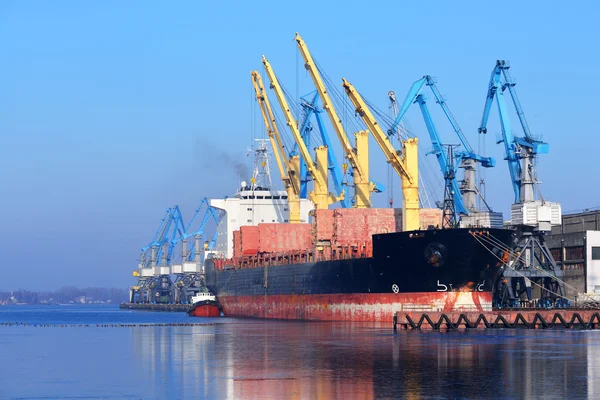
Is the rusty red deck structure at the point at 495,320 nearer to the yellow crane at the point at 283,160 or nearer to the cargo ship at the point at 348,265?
the cargo ship at the point at 348,265

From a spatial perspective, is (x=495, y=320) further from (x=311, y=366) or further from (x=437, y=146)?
(x=437, y=146)

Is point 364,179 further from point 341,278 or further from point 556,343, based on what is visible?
point 556,343

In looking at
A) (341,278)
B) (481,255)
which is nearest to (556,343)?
(481,255)

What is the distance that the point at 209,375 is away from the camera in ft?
84.5

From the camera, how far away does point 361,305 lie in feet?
177

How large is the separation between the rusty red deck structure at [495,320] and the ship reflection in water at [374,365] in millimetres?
2462

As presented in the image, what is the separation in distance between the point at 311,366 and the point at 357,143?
40.2 m

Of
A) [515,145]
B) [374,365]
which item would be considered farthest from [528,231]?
[374,365]

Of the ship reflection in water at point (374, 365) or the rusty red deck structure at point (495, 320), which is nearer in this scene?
the ship reflection in water at point (374, 365)

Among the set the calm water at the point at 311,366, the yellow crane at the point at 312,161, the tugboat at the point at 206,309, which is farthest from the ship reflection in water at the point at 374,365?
the tugboat at the point at 206,309

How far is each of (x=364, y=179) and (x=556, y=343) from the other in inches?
1263

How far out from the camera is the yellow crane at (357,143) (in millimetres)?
65875

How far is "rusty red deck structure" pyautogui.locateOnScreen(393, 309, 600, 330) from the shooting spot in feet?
146

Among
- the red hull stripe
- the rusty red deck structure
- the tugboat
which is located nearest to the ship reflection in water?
the rusty red deck structure
